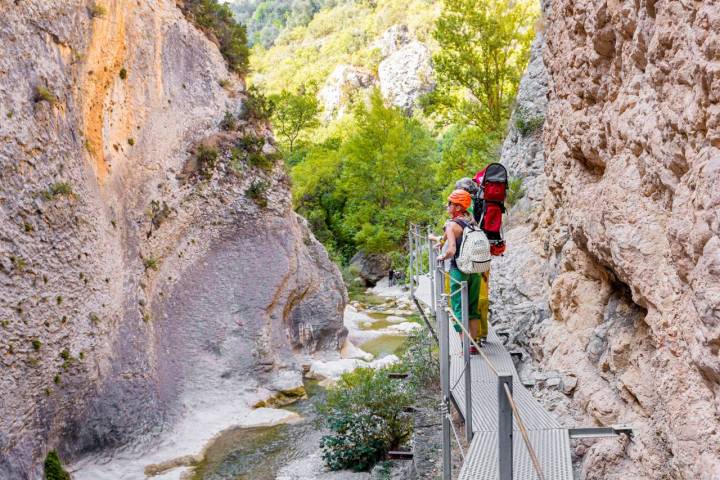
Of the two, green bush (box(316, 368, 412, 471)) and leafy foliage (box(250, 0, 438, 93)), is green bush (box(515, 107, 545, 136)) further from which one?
leafy foliage (box(250, 0, 438, 93))

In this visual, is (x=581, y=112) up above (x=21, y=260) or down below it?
above

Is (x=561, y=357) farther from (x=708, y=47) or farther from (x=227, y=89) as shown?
(x=227, y=89)

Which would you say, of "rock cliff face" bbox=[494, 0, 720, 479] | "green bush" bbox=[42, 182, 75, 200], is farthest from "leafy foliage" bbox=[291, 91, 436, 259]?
"rock cliff face" bbox=[494, 0, 720, 479]

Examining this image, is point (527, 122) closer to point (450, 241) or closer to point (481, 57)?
point (450, 241)

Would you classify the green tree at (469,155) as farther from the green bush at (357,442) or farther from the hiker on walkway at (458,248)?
the hiker on walkway at (458,248)

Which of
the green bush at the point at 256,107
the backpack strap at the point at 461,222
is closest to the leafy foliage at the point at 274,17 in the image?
the green bush at the point at 256,107

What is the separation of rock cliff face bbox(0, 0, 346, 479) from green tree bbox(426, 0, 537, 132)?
6875mm

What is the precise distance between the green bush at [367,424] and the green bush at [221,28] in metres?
11.3

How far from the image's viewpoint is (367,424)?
9.20 meters

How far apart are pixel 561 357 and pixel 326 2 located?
92.9m

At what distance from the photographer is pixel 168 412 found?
38.2ft

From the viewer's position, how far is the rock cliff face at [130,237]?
8.88 metres

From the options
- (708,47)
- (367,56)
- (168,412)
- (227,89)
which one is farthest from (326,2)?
(708,47)

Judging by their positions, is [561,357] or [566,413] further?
[561,357]
